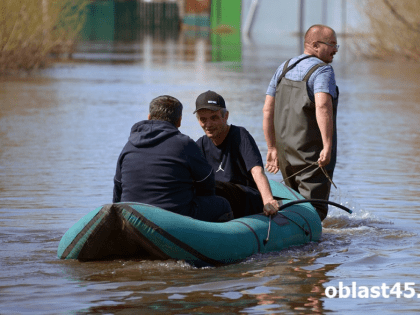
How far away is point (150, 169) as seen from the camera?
5.96m

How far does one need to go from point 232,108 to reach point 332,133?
10260 mm

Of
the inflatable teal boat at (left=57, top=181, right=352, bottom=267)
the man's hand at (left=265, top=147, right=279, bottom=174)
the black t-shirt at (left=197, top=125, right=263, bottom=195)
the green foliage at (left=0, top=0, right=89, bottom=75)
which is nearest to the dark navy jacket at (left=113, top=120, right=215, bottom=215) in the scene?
the inflatable teal boat at (left=57, top=181, right=352, bottom=267)

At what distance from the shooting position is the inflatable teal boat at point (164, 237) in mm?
5750

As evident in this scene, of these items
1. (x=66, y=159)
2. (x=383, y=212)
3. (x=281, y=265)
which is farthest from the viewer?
(x=66, y=159)

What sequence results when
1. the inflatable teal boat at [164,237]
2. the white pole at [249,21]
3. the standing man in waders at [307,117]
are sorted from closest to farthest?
the inflatable teal boat at [164,237] → the standing man in waders at [307,117] → the white pole at [249,21]

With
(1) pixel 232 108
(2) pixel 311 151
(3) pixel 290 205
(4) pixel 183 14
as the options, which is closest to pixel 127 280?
(3) pixel 290 205

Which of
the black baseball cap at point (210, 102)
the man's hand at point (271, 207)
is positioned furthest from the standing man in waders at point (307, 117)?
the black baseball cap at point (210, 102)

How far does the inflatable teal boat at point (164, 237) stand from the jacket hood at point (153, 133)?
427 millimetres

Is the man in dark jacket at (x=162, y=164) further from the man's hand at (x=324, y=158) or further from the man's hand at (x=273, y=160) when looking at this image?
the man's hand at (x=273, y=160)

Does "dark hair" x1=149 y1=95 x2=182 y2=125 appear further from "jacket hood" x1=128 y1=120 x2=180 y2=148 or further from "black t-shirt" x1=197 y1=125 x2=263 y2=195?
"black t-shirt" x1=197 y1=125 x2=263 y2=195

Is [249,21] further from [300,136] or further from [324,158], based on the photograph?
[324,158]

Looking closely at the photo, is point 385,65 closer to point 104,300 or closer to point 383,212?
point 383,212

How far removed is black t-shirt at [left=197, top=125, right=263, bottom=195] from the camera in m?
6.57

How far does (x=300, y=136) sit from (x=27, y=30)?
1825cm
